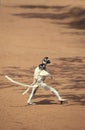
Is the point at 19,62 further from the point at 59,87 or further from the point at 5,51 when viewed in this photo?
the point at 59,87

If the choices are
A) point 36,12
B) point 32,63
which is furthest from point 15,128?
point 36,12

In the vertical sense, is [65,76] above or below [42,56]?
below

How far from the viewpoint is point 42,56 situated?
80.8 ft

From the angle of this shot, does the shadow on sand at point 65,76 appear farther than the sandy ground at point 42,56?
Yes

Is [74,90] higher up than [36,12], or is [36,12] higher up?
[36,12]

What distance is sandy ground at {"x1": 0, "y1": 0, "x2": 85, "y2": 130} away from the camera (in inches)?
601

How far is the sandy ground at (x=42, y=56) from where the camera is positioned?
15.3m

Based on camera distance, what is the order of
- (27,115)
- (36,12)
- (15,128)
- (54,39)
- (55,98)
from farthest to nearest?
1. (36,12)
2. (54,39)
3. (55,98)
4. (27,115)
5. (15,128)

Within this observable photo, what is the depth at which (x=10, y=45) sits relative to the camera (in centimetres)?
2733

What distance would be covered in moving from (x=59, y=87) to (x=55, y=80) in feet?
3.89

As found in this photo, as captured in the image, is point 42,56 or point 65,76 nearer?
point 65,76

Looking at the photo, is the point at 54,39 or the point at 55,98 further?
the point at 54,39

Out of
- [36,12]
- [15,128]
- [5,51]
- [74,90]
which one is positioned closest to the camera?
[15,128]

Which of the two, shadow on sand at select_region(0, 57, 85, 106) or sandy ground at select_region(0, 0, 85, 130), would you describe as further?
shadow on sand at select_region(0, 57, 85, 106)
